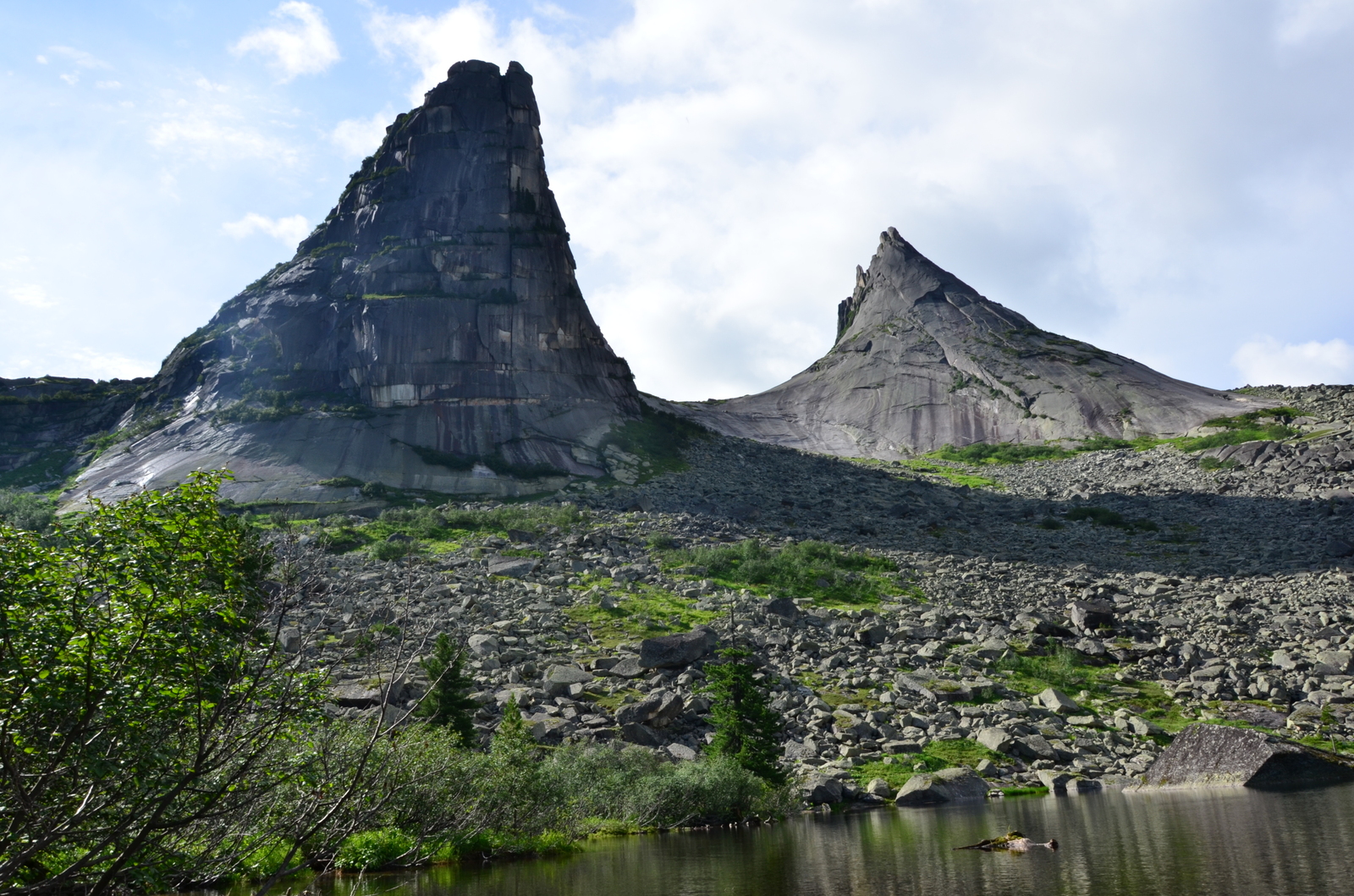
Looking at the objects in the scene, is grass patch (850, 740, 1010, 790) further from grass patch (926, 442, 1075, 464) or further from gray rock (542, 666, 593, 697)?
grass patch (926, 442, 1075, 464)

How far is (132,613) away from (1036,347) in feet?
438

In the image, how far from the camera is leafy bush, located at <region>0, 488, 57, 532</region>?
54056 mm

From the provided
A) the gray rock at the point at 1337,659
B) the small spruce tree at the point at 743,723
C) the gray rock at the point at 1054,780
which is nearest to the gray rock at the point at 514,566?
the small spruce tree at the point at 743,723

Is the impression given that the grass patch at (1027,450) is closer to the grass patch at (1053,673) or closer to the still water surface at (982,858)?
Result: the grass patch at (1053,673)

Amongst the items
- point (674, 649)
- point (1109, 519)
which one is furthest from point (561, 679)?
point (1109, 519)

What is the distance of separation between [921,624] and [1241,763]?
17.8 metres

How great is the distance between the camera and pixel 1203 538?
64.7 meters

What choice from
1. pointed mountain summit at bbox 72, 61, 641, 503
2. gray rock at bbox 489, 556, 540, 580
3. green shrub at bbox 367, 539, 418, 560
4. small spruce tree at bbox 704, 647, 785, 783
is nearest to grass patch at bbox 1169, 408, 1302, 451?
pointed mountain summit at bbox 72, 61, 641, 503

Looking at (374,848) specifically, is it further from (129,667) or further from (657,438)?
(657,438)

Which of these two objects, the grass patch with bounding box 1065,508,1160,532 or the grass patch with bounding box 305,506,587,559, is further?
the grass patch with bounding box 1065,508,1160,532

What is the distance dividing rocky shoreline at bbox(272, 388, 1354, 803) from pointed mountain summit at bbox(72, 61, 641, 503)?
12305 millimetres

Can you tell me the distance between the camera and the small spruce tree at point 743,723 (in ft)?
102

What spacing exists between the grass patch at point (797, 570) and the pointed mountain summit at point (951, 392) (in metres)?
56.9

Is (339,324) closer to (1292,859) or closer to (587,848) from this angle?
(587,848)
